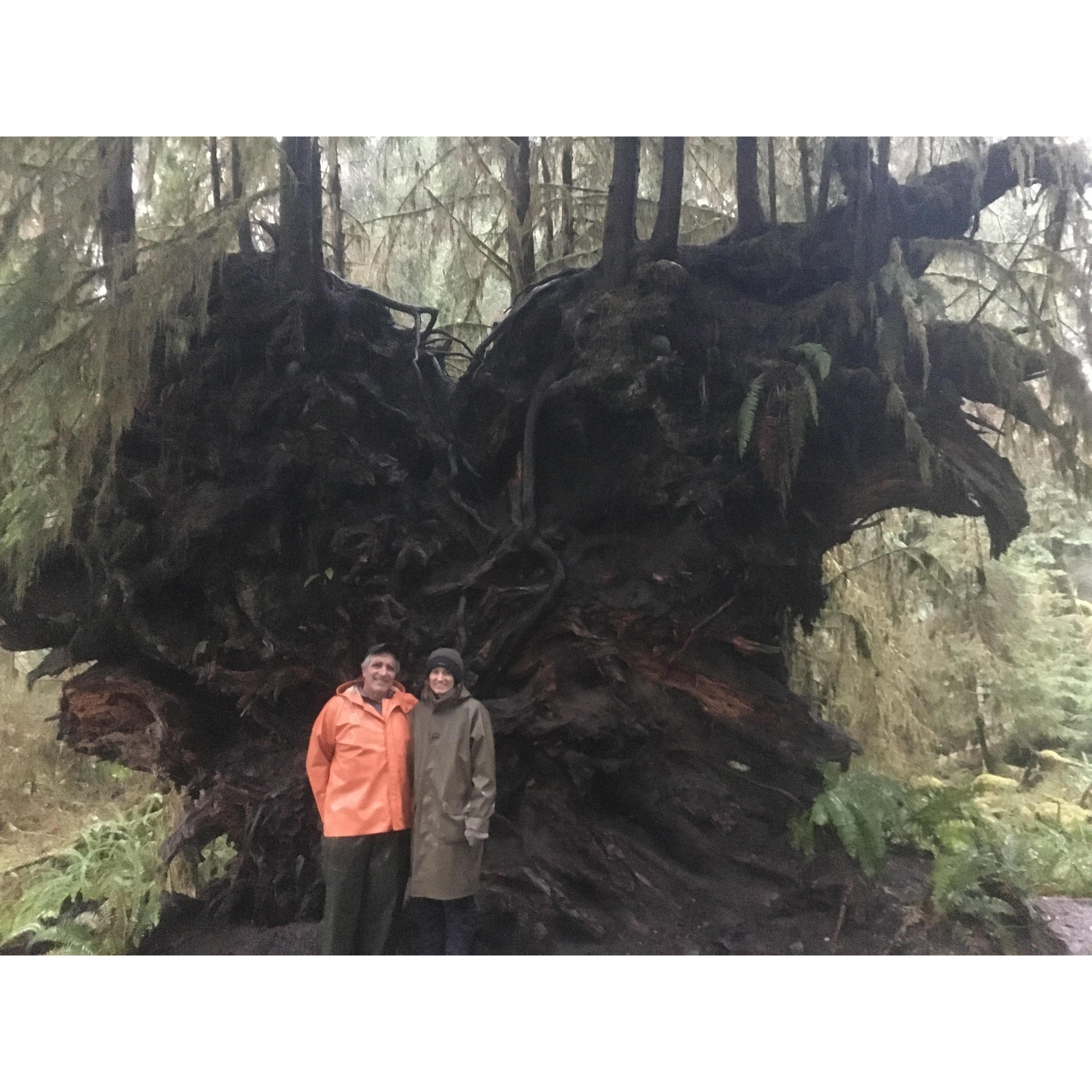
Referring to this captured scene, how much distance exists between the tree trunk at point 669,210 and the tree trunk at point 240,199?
276 cm

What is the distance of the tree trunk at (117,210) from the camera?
4992 millimetres

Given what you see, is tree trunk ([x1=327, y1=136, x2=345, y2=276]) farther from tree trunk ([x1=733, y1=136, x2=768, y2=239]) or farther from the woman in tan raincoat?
the woman in tan raincoat

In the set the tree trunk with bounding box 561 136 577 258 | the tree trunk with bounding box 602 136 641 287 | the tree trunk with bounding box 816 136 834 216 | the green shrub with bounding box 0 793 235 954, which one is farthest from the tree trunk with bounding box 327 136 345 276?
the green shrub with bounding box 0 793 235 954

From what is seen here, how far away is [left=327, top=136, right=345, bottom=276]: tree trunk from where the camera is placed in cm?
532

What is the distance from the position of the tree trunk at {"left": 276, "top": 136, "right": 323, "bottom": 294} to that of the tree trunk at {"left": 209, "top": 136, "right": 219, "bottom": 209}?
42 cm

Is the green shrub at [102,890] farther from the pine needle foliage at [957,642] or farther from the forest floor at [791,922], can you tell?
the pine needle foliage at [957,642]

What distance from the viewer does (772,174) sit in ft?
17.3

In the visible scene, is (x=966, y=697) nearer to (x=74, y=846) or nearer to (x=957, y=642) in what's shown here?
(x=957, y=642)

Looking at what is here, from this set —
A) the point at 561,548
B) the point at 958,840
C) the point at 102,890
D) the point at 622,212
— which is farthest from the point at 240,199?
the point at 958,840

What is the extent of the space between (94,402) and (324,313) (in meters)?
1.61

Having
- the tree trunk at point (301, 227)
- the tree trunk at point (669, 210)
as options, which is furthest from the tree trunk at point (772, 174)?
the tree trunk at point (301, 227)

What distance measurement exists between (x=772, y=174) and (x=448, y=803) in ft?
15.2

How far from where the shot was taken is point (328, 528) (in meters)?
4.98

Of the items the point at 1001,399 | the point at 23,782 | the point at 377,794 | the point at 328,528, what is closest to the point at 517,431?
the point at 328,528
